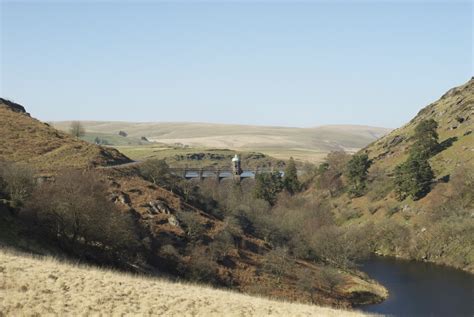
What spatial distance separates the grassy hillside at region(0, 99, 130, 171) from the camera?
3600 inches

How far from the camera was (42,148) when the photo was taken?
99250mm

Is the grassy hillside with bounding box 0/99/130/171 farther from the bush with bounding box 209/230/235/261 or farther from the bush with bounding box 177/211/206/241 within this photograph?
the bush with bounding box 209/230/235/261

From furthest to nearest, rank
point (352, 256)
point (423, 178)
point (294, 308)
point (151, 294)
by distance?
point (423, 178), point (352, 256), point (294, 308), point (151, 294)

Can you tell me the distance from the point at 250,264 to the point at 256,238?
544 inches

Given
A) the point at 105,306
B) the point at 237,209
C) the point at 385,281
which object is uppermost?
the point at 105,306

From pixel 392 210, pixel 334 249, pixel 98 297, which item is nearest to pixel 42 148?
pixel 334 249

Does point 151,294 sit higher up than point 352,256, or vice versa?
point 151,294

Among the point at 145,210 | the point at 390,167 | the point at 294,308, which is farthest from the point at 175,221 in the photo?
the point at 390,167

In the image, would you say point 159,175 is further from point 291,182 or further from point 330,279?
point 291,182

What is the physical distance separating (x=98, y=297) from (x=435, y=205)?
105990mm

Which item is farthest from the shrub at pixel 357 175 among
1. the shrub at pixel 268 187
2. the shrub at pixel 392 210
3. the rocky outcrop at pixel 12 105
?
the rocky outcrop at pixel 12 105

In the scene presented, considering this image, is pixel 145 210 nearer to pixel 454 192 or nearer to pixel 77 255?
pixel 77 255

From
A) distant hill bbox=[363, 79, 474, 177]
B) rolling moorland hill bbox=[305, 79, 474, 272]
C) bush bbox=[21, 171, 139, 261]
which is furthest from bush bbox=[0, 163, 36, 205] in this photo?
distant hill bbox=[363, 79, 474, 177]

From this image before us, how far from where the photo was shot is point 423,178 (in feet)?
416
